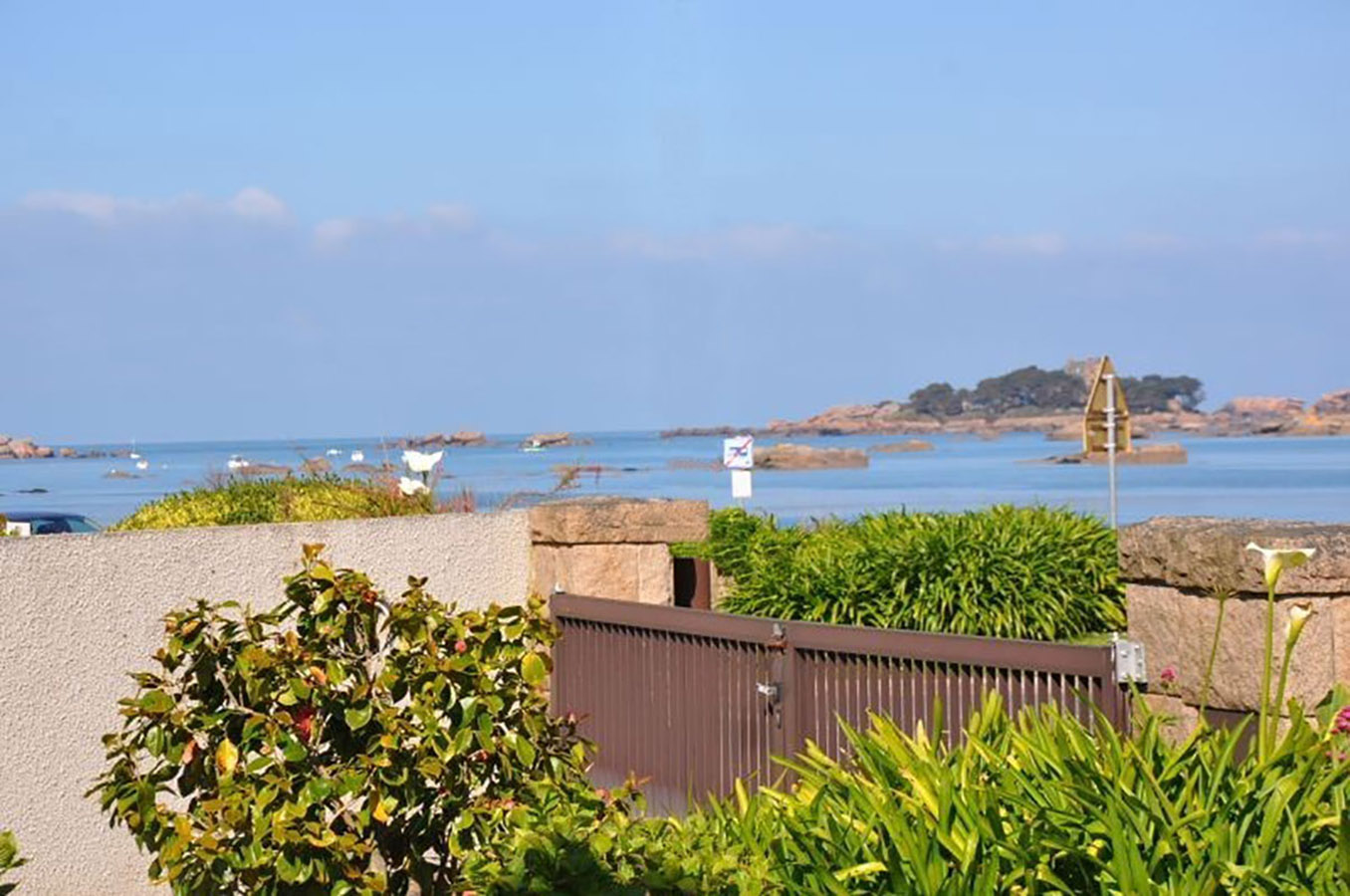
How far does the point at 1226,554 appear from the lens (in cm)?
617

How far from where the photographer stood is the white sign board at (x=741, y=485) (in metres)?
21.2

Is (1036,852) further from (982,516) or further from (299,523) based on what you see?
(982,516)

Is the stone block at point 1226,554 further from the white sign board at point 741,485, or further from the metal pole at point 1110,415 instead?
the white sign board at point 741,485

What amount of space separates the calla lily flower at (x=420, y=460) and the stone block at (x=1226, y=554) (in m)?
4.82

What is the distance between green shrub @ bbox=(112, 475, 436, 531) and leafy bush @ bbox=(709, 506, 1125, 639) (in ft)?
9.14

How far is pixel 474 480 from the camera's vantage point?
11430mm

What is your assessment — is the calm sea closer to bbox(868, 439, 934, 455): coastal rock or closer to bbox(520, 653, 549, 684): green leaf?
bbox(868, 439, 934, 455): coastal rock

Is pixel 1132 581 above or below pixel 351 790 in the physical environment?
above

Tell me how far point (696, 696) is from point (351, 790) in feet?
8.55

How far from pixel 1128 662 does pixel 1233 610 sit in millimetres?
454

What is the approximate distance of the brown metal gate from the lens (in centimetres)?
662

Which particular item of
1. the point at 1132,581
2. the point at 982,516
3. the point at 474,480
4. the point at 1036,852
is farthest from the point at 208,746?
the point at 982,516

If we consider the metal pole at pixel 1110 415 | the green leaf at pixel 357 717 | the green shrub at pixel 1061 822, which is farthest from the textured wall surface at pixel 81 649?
the metal pole at pixel 1110 415

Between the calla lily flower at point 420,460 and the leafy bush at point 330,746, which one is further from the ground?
the calla lily flower at point 420,460
